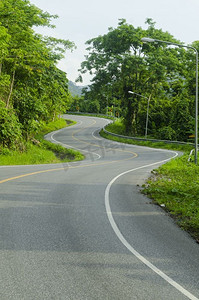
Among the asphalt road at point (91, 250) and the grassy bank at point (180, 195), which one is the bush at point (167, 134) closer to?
the grassy bank at point (180, 195)

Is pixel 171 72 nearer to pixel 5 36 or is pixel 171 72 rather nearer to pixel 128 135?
pixel 128 135

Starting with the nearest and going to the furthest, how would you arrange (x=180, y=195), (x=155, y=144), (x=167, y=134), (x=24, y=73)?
(x=180, y=195), (x=24, y=73), (x=155, y=144), (x=167, y=134)

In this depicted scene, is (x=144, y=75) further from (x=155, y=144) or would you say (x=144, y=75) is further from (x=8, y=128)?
(x=8, y=128)

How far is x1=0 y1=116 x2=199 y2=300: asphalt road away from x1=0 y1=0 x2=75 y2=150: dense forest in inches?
509

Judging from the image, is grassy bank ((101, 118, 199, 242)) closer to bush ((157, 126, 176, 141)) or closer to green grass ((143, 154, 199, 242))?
green grass ((143, 154, 199, 242))

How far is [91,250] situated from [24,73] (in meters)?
20.9

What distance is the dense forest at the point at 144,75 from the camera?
145ft

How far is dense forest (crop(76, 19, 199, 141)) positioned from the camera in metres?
44.1

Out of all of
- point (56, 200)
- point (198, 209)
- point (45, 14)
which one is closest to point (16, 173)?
point (56, 200)

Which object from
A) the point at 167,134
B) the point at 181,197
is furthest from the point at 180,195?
the point at 167,134

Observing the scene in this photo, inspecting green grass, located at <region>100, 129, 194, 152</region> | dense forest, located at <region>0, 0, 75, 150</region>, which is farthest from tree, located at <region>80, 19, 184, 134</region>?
dense forest, located at <region>0, 0, 75, 150</region>

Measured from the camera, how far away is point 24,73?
24469mm

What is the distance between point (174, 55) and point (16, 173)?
3933 cm

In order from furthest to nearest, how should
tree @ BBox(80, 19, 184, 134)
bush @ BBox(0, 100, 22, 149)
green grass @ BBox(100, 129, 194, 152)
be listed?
1. tree @ BBox(80, 19, 184, 134)
2. green grass @ BBox(100, 129, 194, 152)
3. bush @ BBox(0, 100, 22, 149)
